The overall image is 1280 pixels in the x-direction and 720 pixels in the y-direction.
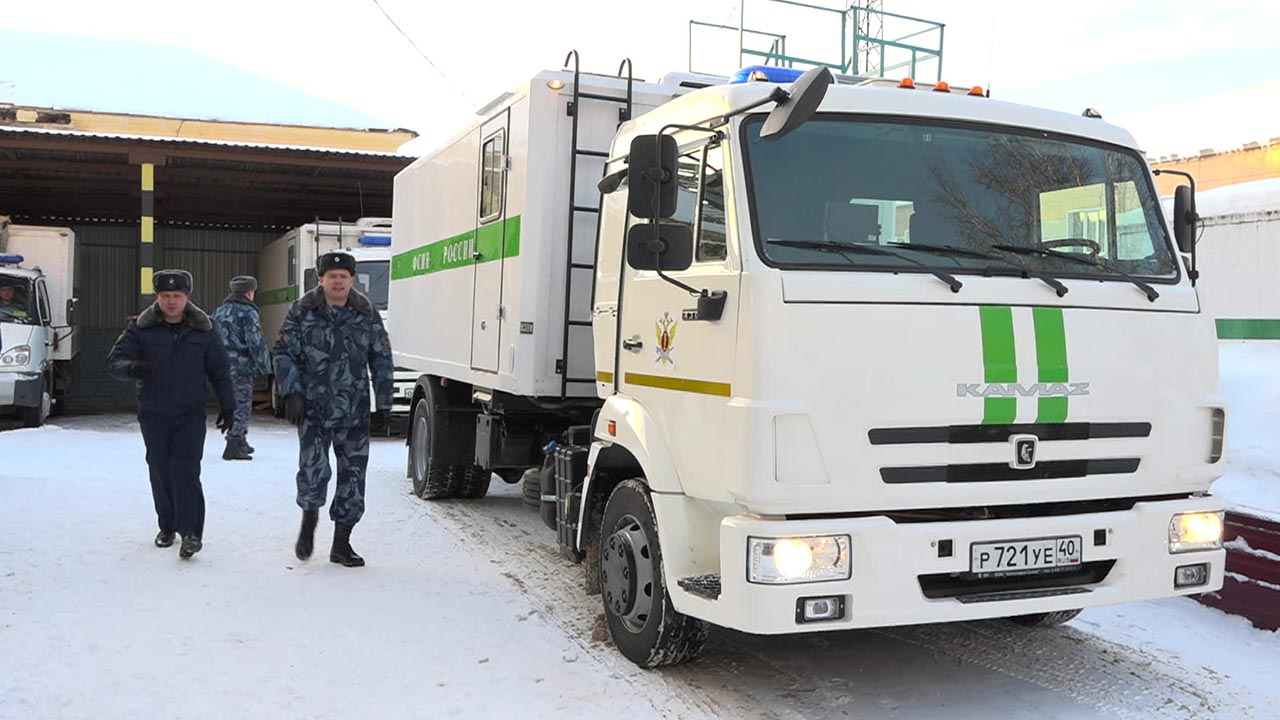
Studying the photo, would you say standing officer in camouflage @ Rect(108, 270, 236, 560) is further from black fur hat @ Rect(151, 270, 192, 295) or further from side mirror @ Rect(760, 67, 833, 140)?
side mirror @ Rect(760, 67, 833, 140)

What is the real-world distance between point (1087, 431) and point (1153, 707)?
1.21 meters

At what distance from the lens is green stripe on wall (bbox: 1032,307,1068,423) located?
420 cm

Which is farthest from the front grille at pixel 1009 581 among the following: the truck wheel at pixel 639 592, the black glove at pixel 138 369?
the black glove at pixel 138 369

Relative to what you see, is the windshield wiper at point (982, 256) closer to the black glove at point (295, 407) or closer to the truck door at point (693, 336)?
the truck door at point (693, 336)

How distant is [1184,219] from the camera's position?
5.08m

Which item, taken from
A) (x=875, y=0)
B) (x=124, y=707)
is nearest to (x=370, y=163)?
(x=875, y=0)

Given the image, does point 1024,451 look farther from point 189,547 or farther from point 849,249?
point 189,547

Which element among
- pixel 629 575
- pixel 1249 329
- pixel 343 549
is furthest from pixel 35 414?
pixel 1249 329

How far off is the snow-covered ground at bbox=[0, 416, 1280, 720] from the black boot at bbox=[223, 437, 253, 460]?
12.4 feet

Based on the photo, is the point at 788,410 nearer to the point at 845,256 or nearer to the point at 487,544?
the point at 845,256

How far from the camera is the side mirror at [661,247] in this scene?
441 cm

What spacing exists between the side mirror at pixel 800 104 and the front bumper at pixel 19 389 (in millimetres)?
13080

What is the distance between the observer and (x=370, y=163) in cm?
1920

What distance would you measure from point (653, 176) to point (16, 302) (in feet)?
45.0
